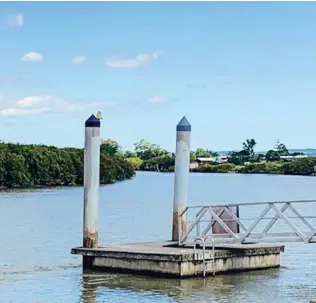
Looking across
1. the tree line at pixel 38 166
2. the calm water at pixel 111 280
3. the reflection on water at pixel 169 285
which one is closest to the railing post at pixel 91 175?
the calm water at pixel 111 280

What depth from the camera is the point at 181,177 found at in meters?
27.0

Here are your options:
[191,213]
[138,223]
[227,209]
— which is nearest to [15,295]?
[227,209]

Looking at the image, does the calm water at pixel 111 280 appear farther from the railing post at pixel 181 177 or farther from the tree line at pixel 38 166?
the tree line at pixel 38 166

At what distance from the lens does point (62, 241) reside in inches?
1467

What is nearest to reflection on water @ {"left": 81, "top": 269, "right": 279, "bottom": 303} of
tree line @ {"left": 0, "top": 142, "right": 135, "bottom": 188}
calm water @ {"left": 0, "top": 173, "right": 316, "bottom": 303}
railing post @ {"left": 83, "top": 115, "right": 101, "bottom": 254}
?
calm water @ {"left": 0, "top": 173, "right": 316, "bottom": 303}

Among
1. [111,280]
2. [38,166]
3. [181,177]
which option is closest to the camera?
[111,280]

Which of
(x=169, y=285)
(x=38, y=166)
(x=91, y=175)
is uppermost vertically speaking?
(x=38, y=166)

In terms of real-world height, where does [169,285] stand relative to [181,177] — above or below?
below

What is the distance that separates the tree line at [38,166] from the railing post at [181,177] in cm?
7622

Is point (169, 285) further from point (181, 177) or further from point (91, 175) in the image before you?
point (181, 177)

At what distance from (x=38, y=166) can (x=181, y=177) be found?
82.5 meters

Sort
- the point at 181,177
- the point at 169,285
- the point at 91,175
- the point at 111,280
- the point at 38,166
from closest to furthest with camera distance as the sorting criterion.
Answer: the point at 169,285 < the point at 111,280 < the point at 91,175 < the point at 181,177 < the point at 38,166

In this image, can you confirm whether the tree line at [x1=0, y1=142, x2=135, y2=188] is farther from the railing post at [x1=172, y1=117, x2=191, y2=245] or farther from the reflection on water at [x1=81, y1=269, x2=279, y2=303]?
the reflection on water at [x1=81, y1=269, x2=279, y2=303]

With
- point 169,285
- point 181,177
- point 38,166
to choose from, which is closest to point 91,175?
point 181,177
